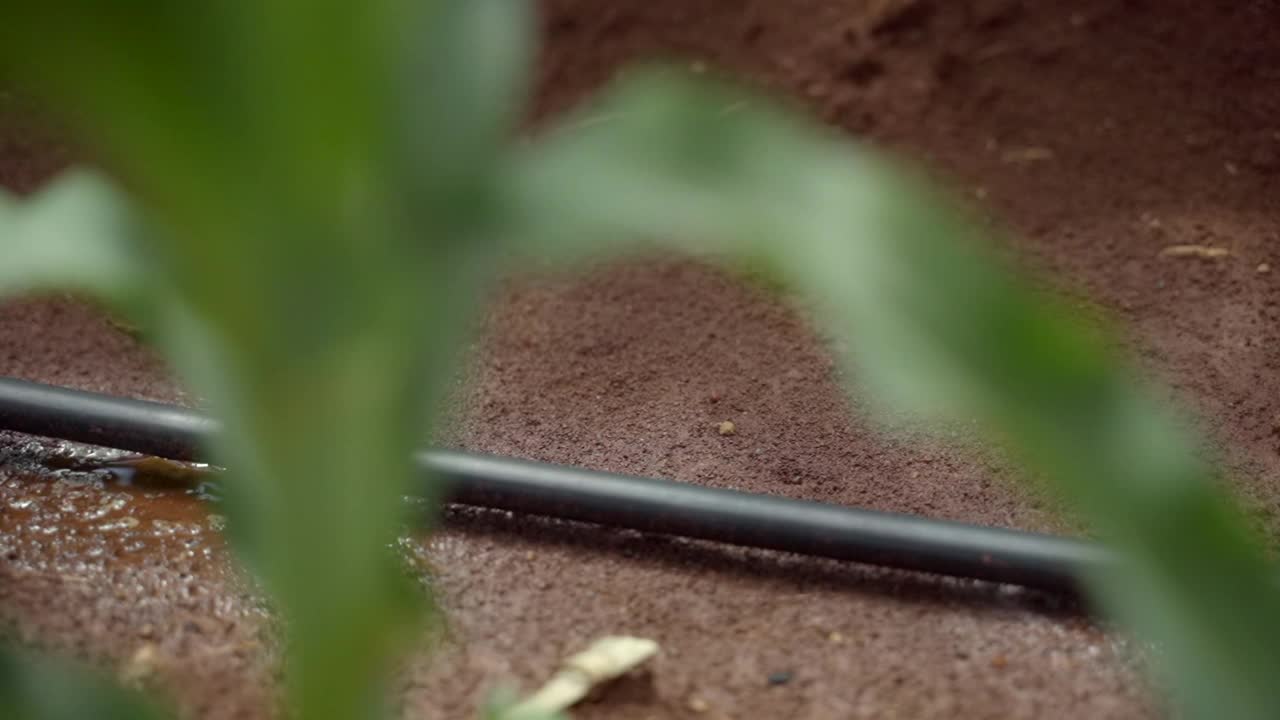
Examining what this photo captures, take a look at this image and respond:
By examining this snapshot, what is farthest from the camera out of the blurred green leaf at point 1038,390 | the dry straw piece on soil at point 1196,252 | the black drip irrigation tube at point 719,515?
the dry straw piece on soil at point 1196,252

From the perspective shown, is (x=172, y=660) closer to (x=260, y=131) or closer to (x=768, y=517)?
(x=768, y=517)

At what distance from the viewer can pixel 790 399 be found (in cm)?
157

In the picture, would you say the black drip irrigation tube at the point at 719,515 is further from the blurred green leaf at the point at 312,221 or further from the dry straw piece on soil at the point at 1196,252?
the blurred green leaf at the point at 312,221

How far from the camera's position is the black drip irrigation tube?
125 cm

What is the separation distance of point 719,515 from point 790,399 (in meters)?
0.31

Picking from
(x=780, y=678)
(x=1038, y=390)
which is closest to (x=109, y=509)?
(x=780, y=678)

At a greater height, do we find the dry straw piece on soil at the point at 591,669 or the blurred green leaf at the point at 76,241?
the blurred green leaf at the point at 76,241

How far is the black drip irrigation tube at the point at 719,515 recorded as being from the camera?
4.10 feet

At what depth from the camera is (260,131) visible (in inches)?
12.0

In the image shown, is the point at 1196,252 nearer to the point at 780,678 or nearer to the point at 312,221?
the point at 780,678

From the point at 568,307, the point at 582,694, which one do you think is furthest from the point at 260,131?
the point at 568,307

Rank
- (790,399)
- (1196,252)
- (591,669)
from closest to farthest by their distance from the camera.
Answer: (591,669), (790,399), (1196,252)

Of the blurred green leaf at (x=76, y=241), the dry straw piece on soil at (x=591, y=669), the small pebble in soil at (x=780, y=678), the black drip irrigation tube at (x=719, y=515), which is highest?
the blurred green leaf at (x=76, y=241)

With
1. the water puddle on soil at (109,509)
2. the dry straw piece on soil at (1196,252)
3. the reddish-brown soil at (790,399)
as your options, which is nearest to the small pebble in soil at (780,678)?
the reddish-brown soil at (790,399)
